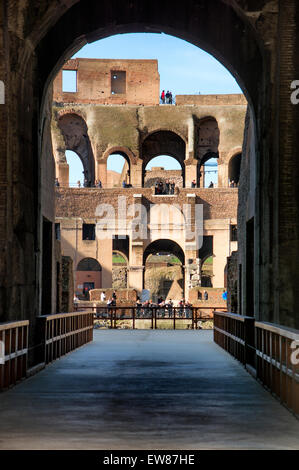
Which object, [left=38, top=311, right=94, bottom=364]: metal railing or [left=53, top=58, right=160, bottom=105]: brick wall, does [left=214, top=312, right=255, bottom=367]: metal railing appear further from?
[left=53, top=58, right=160, bottom=105]: brick wall

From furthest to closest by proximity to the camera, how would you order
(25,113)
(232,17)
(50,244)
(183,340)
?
(183,340)
(50,244)
(232,17)
(25,113)

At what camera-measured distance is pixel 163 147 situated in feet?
165

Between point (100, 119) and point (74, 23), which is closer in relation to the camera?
point (74, 23)

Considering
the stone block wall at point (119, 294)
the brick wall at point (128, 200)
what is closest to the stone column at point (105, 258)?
the brick wall at point (128, 200)

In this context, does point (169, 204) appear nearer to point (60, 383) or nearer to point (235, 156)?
point (235, 156)

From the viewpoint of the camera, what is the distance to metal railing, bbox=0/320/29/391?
7.72 m

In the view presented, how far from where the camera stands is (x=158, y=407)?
6914 mm

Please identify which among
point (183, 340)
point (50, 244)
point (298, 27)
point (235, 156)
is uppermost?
point (235, 156)

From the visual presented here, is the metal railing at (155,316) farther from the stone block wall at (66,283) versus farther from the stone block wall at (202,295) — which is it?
the stone block wall at (202,295)

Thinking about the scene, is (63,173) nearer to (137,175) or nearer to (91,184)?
(91,184)

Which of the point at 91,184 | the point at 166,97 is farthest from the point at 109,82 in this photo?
the point at 91,184

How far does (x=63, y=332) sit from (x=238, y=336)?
2.99 meters

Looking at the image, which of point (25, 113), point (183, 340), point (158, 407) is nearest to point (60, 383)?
point (158, 407)

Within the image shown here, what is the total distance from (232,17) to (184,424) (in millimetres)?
8029
